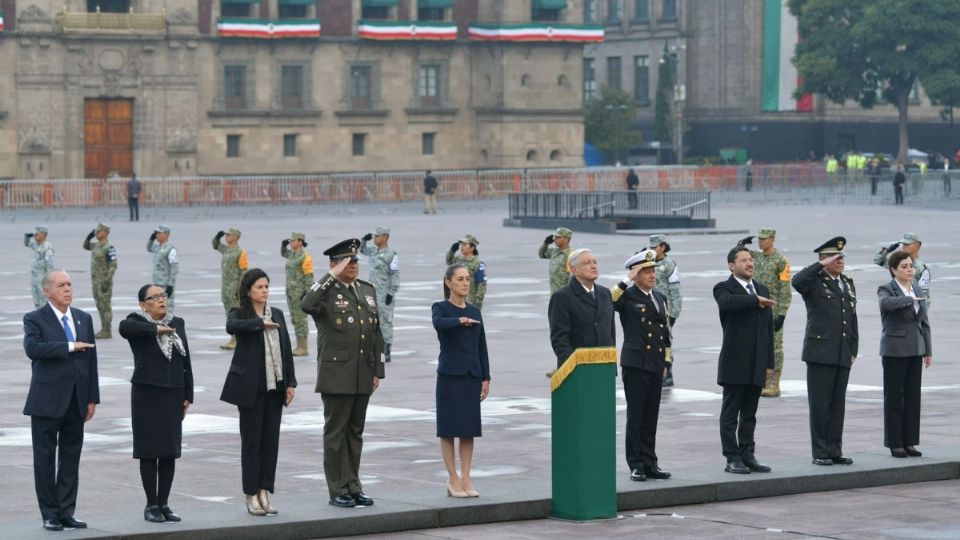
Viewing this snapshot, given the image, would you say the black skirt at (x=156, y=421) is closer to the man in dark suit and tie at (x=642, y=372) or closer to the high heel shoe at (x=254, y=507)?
the high heel shoe at (x=254, y=507)

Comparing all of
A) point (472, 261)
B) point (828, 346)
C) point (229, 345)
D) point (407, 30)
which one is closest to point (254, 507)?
point (828, 346)

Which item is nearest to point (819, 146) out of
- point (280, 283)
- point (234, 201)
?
point (234, 201)

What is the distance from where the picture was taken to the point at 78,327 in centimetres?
1339

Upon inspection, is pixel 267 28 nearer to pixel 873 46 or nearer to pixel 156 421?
pixel 873 46

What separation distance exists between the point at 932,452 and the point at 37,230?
650 inches

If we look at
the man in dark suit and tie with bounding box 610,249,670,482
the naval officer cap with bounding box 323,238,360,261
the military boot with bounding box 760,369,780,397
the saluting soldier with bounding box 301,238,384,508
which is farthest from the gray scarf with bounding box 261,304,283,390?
the military boot with bounding box 760,369,780,397

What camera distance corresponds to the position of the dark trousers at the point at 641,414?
15297mm

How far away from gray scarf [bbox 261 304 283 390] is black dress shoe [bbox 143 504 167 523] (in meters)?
1.12

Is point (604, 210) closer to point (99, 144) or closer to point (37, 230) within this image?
point (99, 144)

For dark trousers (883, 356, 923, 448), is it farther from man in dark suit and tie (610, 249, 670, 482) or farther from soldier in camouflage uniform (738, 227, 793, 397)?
soldier in camouflage uniform (738, 227, 793, 397)

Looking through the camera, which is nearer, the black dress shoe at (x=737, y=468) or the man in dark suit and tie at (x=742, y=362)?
the black dress shoe at (x=737, y=468)

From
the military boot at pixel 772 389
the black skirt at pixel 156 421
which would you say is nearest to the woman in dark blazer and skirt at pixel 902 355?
the military boot at pixel 772 389

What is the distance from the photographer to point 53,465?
13.2 metres

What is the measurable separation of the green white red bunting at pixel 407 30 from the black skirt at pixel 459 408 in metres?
72.3
